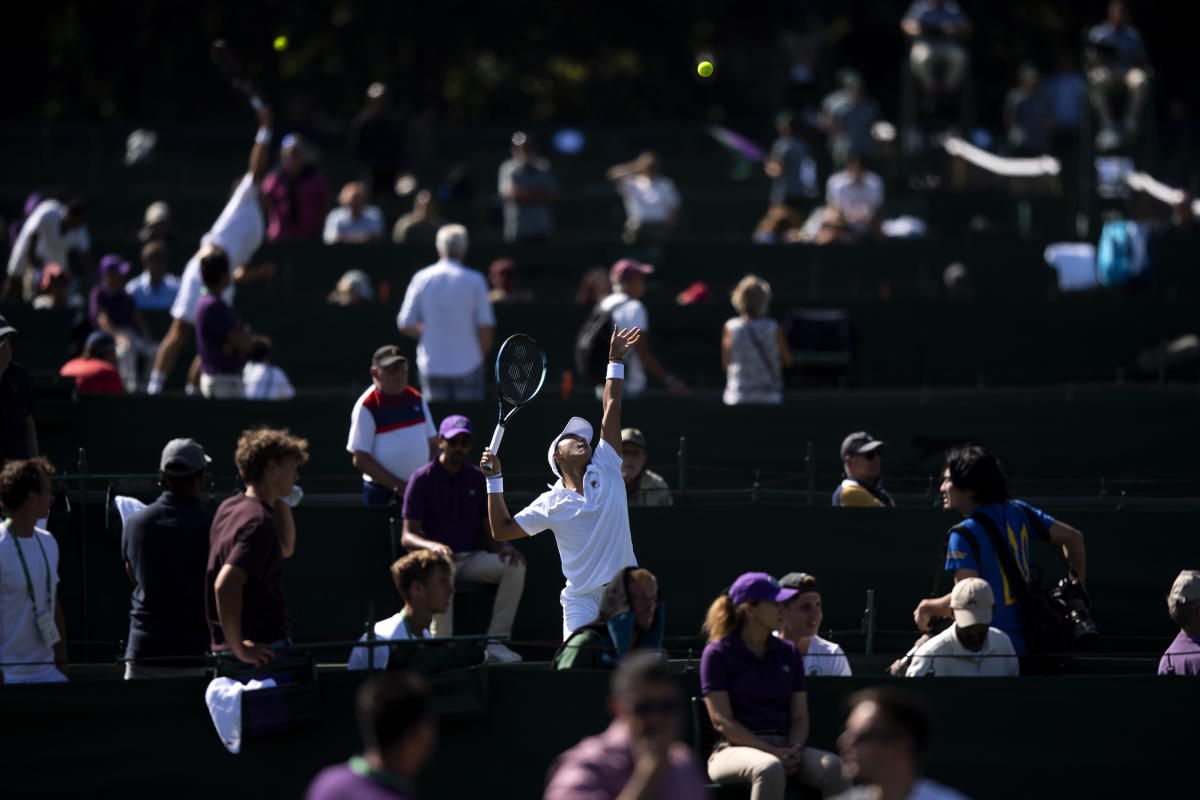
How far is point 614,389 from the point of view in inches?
357

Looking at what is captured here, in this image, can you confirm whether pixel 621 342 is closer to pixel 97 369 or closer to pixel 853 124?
pixel 97 369

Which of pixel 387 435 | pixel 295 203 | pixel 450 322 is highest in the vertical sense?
pixel 295 203

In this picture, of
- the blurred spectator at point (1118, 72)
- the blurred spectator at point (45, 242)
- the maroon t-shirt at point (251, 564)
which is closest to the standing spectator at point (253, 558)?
the maroon t-shirt at point (251, 564)

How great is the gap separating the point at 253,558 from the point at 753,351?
5.97 metres

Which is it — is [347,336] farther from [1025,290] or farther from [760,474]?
[1025,290]

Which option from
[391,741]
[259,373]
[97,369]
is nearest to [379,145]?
[259,373]

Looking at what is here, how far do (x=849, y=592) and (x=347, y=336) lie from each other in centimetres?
735

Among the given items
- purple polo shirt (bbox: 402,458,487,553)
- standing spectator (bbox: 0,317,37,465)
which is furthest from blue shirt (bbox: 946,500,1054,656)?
standing spectator (bbox: 0,317,37,465)

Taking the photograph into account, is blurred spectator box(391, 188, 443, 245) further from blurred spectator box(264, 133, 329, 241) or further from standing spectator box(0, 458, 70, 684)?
standing spectator box(0, 458, 70, 684)

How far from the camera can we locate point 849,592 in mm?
9906

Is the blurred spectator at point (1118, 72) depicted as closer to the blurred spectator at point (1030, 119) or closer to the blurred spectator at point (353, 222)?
the blurred spectator at point (1030, 119)

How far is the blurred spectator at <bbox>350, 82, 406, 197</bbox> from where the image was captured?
20562mm

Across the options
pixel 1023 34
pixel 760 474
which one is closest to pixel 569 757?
pixel 760 474

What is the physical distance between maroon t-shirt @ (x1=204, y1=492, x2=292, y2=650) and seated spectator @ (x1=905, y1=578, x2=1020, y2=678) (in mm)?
2802
